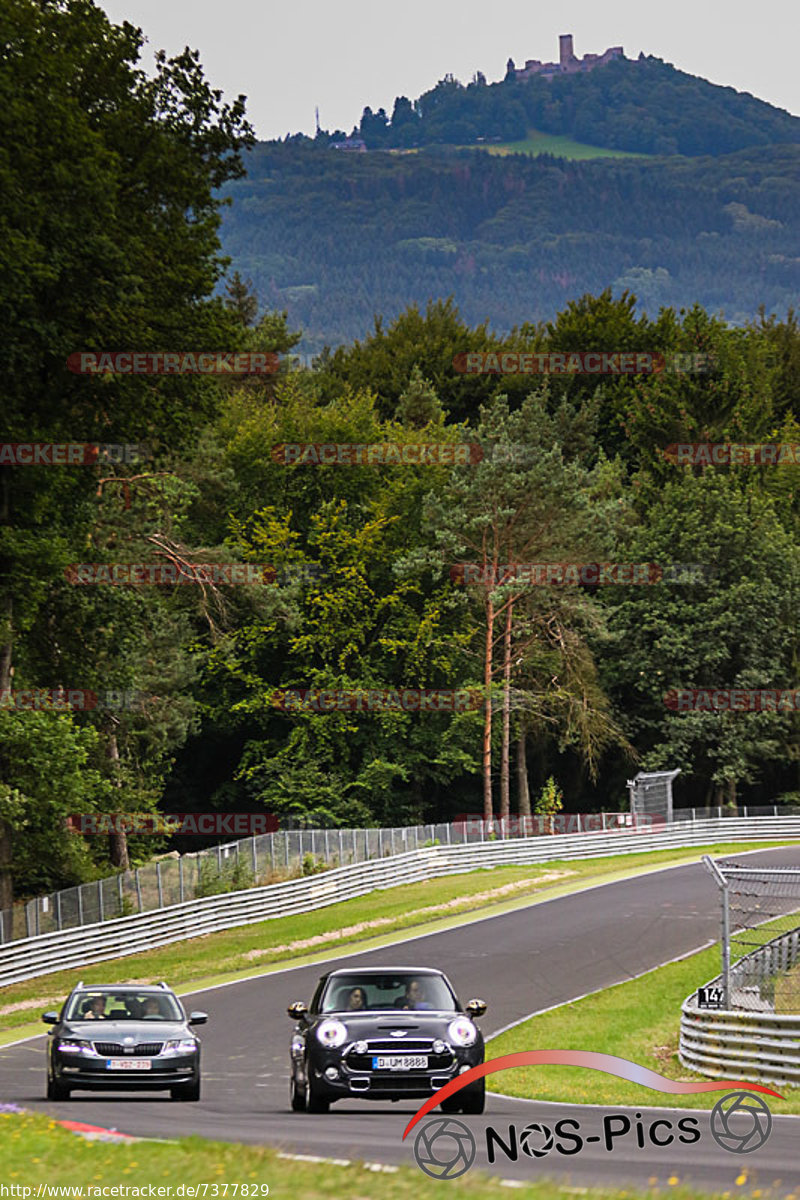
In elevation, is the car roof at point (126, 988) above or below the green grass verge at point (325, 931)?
above

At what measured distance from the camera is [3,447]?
1312 inches

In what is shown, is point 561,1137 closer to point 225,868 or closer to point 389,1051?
point 389,1051

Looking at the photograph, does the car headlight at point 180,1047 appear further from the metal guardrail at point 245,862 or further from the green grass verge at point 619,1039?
the metal guardrail at point 245,862

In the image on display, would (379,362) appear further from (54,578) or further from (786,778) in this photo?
(54,578)

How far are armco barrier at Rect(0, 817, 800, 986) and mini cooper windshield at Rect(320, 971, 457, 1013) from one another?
21514mm

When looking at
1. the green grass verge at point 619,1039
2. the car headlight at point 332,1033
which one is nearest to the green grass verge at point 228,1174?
the car headlight at point 332,1033

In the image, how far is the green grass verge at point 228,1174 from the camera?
966cm

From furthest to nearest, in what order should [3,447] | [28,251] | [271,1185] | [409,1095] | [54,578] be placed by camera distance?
[54,578] < [3,447] < [28,251] < [409,1095] < [271,1185]

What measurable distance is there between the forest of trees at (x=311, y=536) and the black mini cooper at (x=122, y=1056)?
16022 mm

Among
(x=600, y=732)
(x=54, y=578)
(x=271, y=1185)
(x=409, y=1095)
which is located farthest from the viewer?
(x=600, y=732)

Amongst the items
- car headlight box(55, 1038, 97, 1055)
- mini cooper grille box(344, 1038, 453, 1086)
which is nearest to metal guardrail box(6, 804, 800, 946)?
car headlight box(55, 1038, 97, 1055)

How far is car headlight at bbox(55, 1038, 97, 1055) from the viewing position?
16.7m

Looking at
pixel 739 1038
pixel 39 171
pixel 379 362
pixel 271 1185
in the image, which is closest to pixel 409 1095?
pixel 271 1185

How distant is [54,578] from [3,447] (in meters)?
3.85
